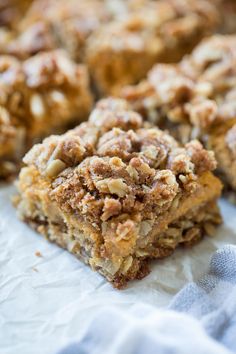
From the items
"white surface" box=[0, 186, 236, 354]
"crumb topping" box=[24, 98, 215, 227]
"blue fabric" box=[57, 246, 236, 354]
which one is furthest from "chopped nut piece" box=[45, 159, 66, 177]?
"blue fabric" box=[57, 246, 236, 354]

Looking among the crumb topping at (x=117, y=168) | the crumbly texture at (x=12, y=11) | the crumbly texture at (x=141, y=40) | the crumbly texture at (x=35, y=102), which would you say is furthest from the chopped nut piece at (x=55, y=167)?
the crumbly texture at (x=12, y=11)

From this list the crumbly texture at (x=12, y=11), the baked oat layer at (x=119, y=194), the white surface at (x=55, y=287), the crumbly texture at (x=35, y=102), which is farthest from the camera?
the crumbly texture at (x=12, y=11)

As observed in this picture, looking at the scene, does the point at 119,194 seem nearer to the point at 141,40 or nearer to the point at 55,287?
the point at 55,287

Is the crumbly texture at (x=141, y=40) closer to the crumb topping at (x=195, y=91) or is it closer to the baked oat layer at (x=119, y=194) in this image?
the crumb topping at (x=195, y=91)

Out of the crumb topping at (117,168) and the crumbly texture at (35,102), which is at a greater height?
the crumbly texture at (35,102)

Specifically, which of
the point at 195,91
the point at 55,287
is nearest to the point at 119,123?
the point at 195,91

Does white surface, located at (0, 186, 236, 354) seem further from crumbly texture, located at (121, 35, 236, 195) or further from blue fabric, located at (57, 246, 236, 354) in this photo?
crumbly texture, located at (121, 35, 236, 195)

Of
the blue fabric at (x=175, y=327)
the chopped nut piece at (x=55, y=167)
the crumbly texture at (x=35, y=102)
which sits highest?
the crumbly texture at (x=35, y=102)
